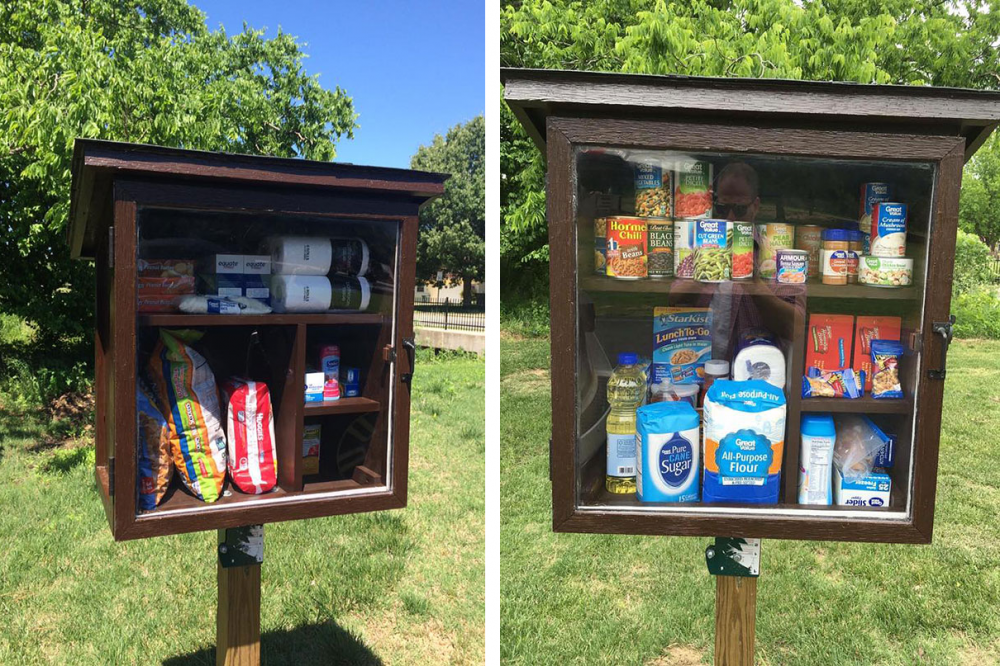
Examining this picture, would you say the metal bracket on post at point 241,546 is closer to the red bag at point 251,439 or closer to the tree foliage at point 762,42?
the red bag at point 251,439

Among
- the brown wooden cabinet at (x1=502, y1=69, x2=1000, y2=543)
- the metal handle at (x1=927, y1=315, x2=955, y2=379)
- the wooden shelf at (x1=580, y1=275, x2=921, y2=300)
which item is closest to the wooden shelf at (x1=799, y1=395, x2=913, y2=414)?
the brown wooden cabinet at (x1=502, y1=69, x2=1000, y2=543)

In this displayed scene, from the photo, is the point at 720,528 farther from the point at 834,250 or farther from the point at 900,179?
the point at 900,179

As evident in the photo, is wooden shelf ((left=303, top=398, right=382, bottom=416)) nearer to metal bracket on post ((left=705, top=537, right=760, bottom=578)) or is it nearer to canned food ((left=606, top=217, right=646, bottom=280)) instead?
canned food ((left=606, top=217, right=646, bottom=280))

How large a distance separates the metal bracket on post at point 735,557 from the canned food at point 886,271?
2.17 feet

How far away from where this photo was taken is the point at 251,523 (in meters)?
1.75

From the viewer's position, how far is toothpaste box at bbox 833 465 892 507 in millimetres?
1692

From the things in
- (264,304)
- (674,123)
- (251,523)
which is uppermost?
(674,123)

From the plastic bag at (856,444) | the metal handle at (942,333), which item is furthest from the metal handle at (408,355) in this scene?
the metal handle at (942,333)

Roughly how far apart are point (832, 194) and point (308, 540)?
135 inches

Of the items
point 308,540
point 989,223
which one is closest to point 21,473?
point 308,540

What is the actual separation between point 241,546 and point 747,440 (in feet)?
4.25

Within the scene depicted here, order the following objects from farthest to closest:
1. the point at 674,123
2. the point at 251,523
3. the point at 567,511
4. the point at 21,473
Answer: the point at 21,473, the point at 251,523, the point at 567,511, the point at 674,123

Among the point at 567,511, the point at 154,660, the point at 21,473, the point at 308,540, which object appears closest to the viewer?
the point at 567,511

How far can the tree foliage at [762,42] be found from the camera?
492cm
